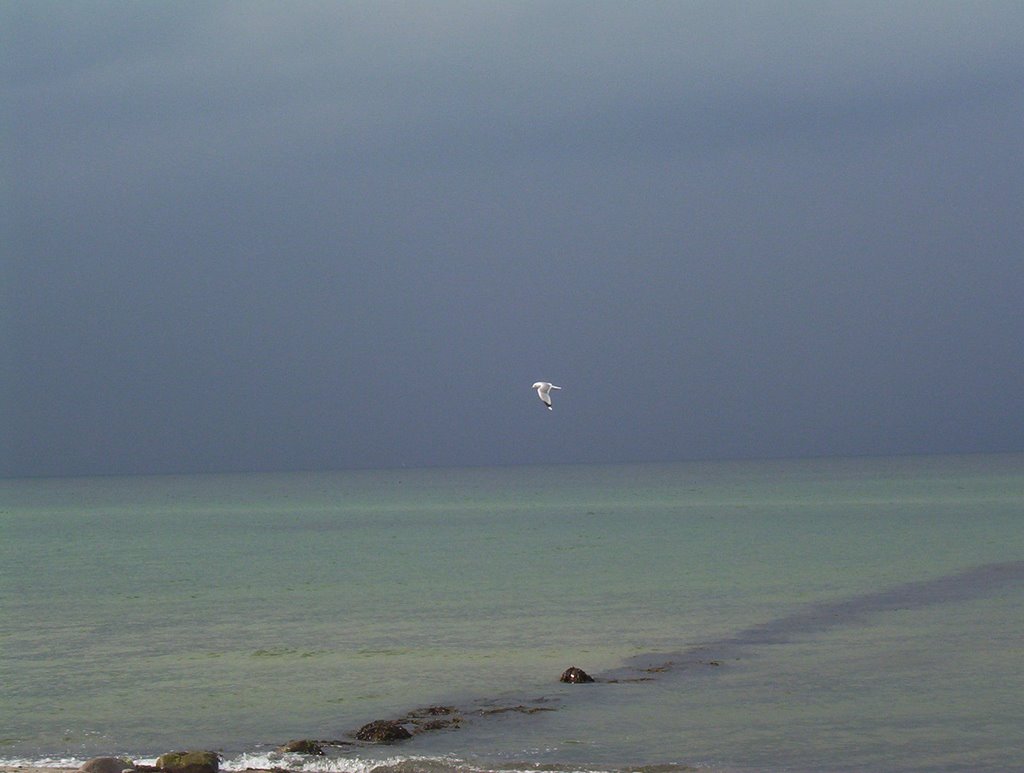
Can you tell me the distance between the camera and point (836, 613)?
99.7 feet

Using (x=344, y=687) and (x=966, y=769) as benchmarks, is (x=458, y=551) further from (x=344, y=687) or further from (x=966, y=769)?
(x=966, y=769)

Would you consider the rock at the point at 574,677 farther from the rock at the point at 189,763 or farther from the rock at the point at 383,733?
the rock at the point at 189,763

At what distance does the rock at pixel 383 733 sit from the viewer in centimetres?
1731

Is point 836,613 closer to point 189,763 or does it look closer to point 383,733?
point 383,733

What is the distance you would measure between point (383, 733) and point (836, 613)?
16209 mm

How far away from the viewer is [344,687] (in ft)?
70.5

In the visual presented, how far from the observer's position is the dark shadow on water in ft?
76.2

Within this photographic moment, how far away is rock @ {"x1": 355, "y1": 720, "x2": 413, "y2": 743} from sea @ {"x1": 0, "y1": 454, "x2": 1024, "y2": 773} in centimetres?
17

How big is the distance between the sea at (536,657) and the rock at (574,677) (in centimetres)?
39

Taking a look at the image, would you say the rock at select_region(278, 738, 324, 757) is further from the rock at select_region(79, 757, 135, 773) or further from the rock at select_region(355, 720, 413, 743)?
the rock at select_region(79, 757, 135, 773)

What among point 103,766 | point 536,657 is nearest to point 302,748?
point 103,766

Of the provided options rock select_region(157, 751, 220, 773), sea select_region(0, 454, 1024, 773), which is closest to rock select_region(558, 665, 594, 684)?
sea select_region(0, 454, 1024, 773)

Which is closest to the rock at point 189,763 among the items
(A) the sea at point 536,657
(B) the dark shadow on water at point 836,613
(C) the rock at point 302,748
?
(A) the sea at point 536,657

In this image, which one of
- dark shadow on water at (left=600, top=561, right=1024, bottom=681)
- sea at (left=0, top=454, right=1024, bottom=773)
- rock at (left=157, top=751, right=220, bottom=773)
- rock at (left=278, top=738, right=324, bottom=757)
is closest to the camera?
rock at (left=157, top=751, right=220, bottom=773)
